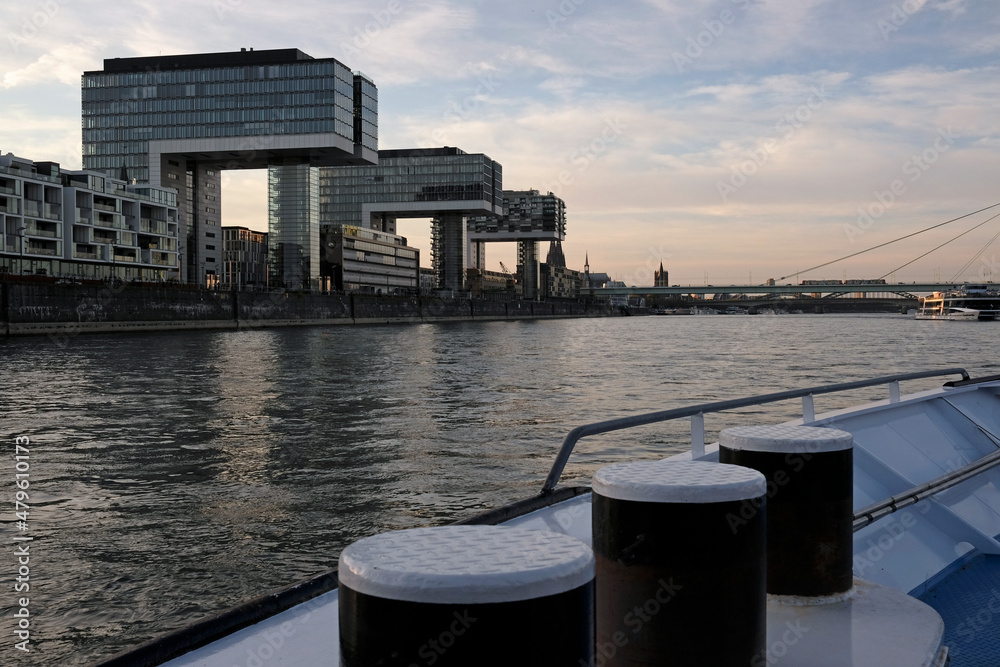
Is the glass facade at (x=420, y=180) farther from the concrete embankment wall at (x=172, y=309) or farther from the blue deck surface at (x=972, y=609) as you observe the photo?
the blue deck surface at (x=972, y=609)

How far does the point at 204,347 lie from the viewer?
143ft

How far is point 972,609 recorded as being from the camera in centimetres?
527

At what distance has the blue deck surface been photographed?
4558mm

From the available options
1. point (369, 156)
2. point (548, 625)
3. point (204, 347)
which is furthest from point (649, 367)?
point (369, 156)

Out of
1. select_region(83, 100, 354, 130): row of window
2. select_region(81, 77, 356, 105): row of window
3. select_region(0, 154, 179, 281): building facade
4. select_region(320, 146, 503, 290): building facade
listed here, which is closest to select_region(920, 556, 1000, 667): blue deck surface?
select_region(0, 154, 179, 281): building facade

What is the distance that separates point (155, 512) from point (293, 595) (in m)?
7.61

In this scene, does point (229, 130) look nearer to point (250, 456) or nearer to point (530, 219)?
point (250, 456)

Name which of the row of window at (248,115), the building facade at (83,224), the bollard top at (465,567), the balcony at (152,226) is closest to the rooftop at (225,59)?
the row of window at (248,115)

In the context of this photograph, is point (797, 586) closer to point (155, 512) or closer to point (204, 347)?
point (155, 512)

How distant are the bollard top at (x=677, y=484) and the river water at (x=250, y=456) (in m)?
4.35

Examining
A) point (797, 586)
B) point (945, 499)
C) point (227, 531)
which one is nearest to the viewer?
point (797, 586)

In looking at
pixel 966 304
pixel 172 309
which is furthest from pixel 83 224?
pixel 966 304

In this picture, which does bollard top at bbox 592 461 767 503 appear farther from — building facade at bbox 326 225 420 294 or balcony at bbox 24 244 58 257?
building facade at bbox 326 225 420 294

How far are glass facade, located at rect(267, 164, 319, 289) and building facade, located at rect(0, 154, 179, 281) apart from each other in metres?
12.4
